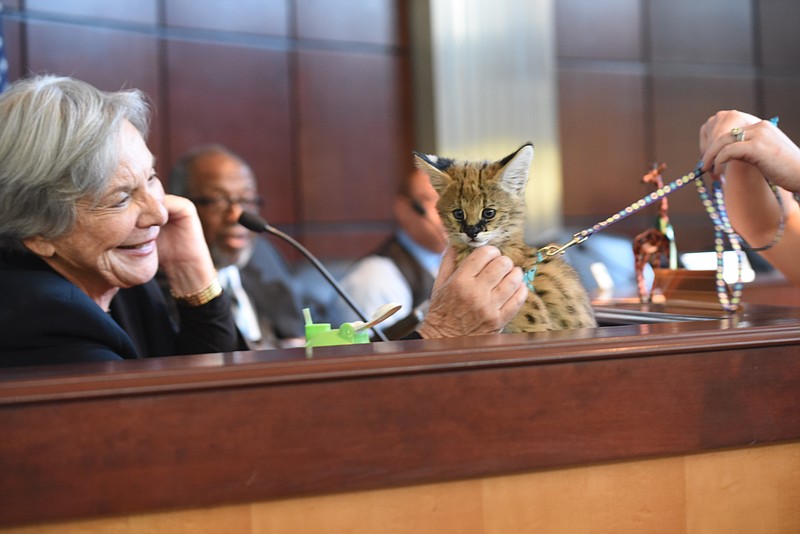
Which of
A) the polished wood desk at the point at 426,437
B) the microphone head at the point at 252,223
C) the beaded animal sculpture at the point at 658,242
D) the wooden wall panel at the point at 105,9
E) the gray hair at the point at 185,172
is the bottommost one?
the polished wood desk at the point at 426,437

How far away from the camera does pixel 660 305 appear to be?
1583 millimetres

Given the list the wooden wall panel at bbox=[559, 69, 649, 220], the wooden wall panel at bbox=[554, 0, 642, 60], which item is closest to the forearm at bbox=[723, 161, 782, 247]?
the wooden wall panel at bbox=[559, 69, 649, 220]

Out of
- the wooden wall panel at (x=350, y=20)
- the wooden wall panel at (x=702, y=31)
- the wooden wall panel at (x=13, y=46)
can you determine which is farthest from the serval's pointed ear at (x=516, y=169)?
the wooden wall panel at (x=702, y=31)

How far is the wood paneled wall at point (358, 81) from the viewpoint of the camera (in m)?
4.12

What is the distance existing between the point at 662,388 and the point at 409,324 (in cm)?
79

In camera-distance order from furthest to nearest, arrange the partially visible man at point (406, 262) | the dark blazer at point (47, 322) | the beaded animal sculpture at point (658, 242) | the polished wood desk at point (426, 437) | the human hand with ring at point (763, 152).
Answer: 1. the partially visible man at point (406, 262)
2. the beaded animal sculpture at point (658, 242)
3. the human hand with ring at point (763, 152)
4. the dark blazer at point (47, 322)
5. the polished wood desk at point (426, 437)

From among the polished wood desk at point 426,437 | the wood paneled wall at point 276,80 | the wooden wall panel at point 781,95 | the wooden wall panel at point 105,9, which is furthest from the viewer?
the wooden wall panel at point 781,95

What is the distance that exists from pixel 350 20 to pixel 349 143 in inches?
25.4

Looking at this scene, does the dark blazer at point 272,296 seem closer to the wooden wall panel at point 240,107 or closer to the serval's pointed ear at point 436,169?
the wooden wall panel at point 240,107

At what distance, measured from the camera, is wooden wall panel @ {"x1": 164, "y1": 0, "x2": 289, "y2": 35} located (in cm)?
423

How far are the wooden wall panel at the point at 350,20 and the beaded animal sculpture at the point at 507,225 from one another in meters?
3.46

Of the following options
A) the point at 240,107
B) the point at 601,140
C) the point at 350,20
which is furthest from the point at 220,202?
the point at 601,140

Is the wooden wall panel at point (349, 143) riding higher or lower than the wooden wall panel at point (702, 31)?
lower

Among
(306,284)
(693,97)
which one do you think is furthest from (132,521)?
(693,97)
